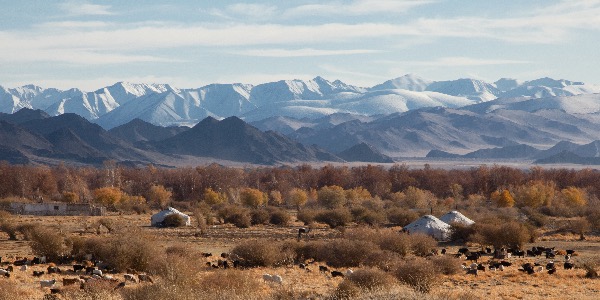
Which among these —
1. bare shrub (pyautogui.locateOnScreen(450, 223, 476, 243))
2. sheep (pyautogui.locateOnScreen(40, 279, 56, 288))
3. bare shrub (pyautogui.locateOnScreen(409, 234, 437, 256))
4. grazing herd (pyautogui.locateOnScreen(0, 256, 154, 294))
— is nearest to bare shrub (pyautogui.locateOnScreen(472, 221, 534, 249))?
bare shrub (pyautogui.locateOnScreen(409, 234, 437, 256))

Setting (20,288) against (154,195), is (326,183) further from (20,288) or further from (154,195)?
(20,288)

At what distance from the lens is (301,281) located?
1415 inches

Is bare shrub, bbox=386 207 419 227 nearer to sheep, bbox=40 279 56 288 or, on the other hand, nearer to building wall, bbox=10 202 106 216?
building wall, bbox=10 202 106 216

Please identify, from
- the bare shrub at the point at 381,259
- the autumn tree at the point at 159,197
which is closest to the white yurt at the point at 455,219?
the bare shrub at the point at 381,259

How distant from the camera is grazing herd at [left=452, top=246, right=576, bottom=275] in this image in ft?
131

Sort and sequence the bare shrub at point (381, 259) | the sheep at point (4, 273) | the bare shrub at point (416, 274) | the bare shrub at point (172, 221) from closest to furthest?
the bare shrub at point (416, 274)
the sheep at point (4, 273)
the bare shrub at point (381, 259)
the bare shrub at point (172, 221)

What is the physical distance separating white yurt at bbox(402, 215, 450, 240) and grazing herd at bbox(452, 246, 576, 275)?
9109 millimetres

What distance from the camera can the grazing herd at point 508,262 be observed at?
39.9 m

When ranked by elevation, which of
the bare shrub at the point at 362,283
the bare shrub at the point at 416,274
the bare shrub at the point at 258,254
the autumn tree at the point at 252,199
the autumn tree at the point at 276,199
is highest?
the bare shrub at the point at 362,283

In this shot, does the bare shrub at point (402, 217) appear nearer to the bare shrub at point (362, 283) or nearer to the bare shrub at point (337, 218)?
the bare shrub at point (337, 218)

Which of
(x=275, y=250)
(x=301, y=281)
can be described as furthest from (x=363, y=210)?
(x=301, y=281)

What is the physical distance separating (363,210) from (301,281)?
44.3 m

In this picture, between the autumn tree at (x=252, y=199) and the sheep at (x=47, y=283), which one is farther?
the autumn tree at (x=252, y=199)

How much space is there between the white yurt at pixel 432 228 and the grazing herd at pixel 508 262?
29.9 feet
